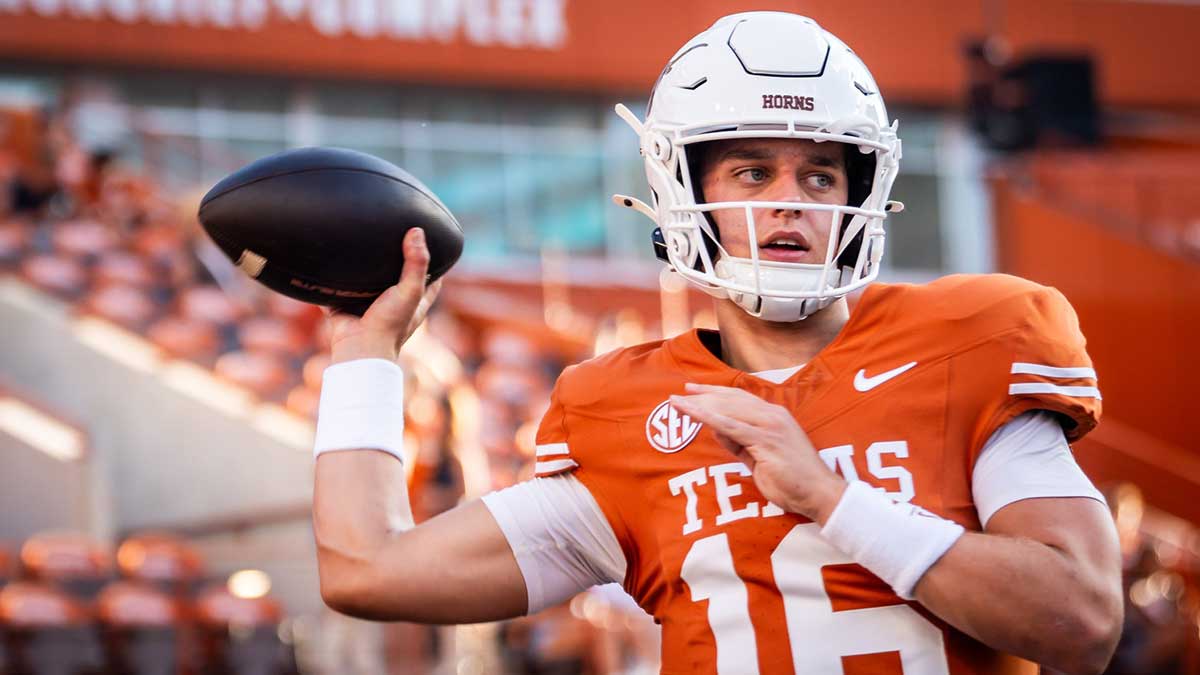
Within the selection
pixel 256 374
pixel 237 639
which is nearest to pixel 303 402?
pixel 256 374

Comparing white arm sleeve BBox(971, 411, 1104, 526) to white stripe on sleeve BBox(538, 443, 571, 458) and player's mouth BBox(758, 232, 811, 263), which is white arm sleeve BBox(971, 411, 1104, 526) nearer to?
player's mouth BBox(758, 232, 811, 263)

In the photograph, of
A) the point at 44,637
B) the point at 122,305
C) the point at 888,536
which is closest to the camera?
the point at 888,536

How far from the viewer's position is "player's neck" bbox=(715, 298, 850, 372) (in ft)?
6.42

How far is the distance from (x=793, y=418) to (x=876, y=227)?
11.6 inches

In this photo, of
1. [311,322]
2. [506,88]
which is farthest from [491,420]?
[506,88]

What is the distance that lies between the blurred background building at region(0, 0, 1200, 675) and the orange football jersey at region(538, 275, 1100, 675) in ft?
13.5

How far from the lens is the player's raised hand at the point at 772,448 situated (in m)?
1.68

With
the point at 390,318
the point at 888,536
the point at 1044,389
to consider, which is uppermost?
the point at 390,318

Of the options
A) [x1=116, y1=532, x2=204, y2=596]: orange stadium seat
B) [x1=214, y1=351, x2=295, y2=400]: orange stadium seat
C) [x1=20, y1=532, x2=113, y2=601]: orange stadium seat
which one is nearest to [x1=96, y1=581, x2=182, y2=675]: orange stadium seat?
[x1=20, y1=532, x2=113, y2=601]: orange stadium seat

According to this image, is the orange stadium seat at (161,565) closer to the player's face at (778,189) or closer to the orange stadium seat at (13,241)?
the orange stadium seat at (13,241)

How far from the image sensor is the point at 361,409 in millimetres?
1919

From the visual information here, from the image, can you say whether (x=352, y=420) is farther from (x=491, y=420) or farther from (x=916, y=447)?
(x=491, y=420)

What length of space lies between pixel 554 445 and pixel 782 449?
0.38m

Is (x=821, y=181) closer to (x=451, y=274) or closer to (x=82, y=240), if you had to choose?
(x=82, y=240)
